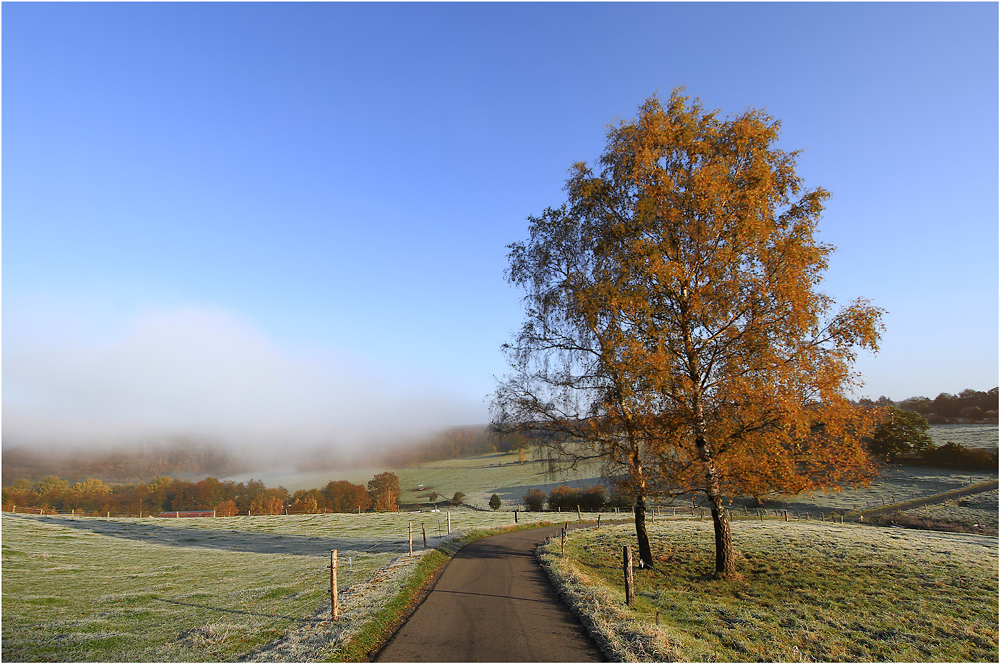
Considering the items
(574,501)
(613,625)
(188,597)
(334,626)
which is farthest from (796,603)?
(574,501)

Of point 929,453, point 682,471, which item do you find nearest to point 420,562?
point 682,471

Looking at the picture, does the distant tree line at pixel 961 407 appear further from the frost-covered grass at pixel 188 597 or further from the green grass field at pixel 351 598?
the frost-covered grass at pixel 188 597

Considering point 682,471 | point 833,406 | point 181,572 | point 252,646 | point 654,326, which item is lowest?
point 181,572

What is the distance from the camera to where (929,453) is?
61844 millimetres

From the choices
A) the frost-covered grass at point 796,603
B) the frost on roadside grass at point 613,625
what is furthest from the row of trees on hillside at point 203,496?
the frost on roadside grass at point 613,625

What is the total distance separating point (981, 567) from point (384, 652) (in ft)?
66.0

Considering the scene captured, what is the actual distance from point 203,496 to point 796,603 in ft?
411

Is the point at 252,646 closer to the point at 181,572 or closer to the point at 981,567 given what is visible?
the point at 181,572

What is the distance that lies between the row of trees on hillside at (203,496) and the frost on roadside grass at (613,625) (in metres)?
87.8

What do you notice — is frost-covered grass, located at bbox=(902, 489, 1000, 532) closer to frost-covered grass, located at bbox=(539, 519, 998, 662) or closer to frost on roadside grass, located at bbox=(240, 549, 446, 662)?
frost-covered grass, located at bbox=(539, 519, 998, 662)

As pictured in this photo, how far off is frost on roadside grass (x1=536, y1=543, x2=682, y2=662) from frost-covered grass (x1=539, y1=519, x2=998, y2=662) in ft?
0.08

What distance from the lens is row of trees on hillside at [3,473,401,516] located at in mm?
97062

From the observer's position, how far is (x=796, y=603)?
1158 centimetres

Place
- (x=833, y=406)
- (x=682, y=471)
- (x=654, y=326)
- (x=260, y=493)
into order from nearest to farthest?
(x=833, y=406) → (x=682, y=471) → (x=654, y=326) → (x=260, y=493)
